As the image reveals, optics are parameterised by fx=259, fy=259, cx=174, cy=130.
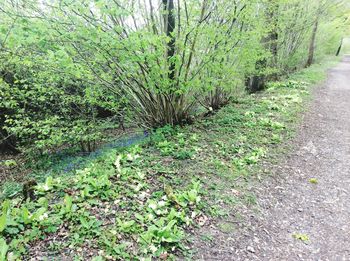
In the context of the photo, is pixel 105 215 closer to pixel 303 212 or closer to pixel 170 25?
pixel 303 212

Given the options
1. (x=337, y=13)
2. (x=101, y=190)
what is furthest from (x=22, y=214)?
(x=337, y=13)

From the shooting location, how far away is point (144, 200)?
316cm

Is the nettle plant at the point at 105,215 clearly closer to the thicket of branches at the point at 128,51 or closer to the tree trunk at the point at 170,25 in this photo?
the thicket of branches at the point at 128,51

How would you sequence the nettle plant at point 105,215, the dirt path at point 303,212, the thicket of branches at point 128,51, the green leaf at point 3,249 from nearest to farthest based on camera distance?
the green leaf at point 3,249 → the nettle plant at point 105,215 → the dirt path at point 303,212 → the thicket of branches at point 128,51

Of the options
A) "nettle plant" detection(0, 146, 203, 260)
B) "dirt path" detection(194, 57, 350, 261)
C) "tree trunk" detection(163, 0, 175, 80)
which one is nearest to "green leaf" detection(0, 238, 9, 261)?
"nettle plant" detection(0, 146, 203, 260)

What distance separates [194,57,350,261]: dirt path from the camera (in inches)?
109

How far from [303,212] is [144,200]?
213cm

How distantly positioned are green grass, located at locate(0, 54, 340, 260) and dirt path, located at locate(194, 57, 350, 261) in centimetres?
23

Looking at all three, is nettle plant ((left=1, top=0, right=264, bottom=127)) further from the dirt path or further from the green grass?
the dirt path

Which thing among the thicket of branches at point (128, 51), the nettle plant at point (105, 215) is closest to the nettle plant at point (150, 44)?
the thicket of branches at point (128, 51)

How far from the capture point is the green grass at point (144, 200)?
2.41 meters

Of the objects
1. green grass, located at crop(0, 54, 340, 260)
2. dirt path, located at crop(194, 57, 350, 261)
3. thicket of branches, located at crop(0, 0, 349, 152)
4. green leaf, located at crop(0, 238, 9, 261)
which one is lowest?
dirt path, located at crop(194, 57, 350, 261)

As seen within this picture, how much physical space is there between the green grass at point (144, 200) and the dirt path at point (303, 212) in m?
0.23

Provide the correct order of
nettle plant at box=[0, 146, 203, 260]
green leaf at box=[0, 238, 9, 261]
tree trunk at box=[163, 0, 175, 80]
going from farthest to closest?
tree trunk at box=[163, 0, 175, 80] < nettle plant at box=[0, 146, 203, 260] < green leaf at box=[0, 238, 9, 261]
